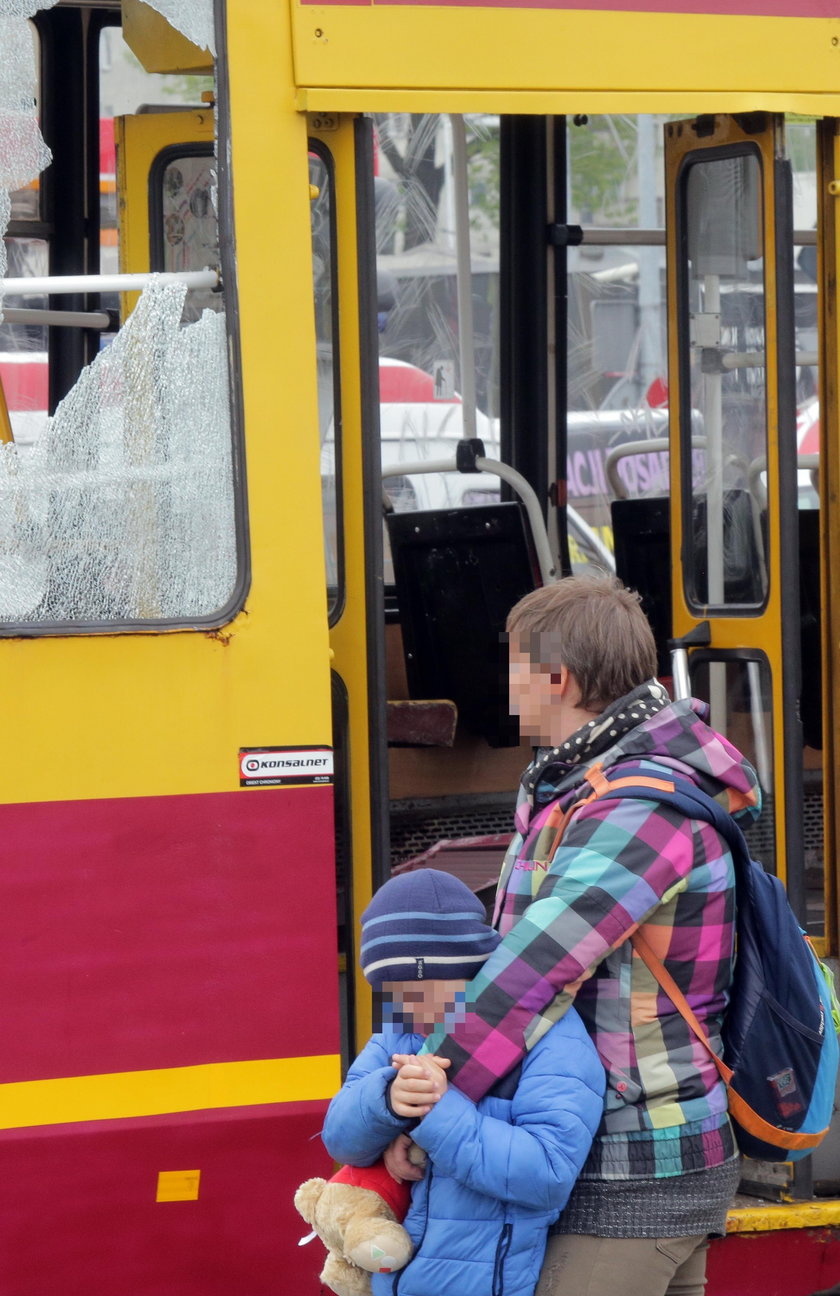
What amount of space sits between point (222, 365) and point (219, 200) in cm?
28

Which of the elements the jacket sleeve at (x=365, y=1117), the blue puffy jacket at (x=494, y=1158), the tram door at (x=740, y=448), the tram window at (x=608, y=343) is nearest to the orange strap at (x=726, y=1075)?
the blue puffy jacket at (x=494, y=1158)

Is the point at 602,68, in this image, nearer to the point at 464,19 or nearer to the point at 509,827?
the point at 464,19

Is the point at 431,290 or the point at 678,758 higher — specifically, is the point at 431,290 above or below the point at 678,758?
above

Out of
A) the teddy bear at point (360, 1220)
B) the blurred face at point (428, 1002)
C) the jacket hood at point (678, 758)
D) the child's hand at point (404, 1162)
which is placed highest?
the jacket hood at point (678, 758)

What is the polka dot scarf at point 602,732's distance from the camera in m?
1.92

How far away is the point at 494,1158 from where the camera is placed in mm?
1706

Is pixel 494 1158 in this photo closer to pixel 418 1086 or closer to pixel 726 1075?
pixel 418 1086

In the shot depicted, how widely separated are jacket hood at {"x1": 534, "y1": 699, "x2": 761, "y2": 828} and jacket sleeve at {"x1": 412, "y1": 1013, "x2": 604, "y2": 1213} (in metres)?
0.35

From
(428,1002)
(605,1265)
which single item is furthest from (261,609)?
(605,1265)

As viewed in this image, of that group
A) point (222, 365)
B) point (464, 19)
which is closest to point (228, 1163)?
point (222, 365)

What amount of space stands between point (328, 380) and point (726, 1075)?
1512 millimetres

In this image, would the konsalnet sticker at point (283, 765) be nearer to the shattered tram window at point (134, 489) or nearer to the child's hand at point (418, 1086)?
the shattered tram window at point (134, 489)

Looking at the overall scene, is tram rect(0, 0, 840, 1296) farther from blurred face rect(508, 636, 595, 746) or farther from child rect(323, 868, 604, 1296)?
child rect(323, 868, 604, 1296)

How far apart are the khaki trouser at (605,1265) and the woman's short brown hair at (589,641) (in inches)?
26.2
